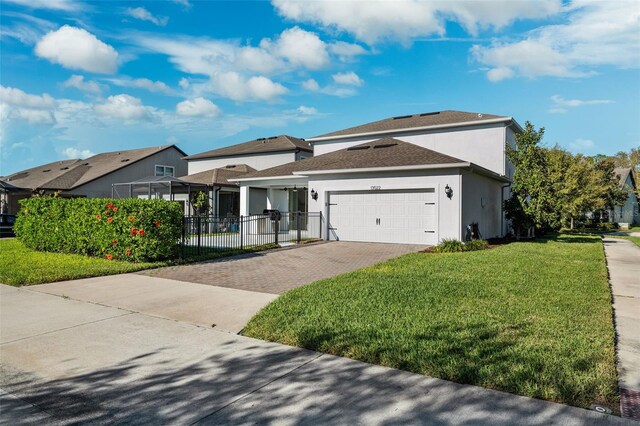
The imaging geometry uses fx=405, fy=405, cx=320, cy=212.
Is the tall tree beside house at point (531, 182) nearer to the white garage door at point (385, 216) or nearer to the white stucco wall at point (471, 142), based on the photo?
the white stucco wall at point (471, 142)

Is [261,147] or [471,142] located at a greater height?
[261,147]

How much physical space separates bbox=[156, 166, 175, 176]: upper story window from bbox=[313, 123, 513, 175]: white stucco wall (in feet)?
64.8

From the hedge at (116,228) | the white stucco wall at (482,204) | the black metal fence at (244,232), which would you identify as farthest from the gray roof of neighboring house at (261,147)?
the hedge at (116,228)

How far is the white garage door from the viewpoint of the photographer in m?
16.1

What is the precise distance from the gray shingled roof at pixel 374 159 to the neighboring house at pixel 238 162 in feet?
12.7

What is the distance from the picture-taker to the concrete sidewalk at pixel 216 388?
3.10m

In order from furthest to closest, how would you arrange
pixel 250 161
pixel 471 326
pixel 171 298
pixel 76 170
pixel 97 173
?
pixel 76 170, pixel 97 173, pixel 250 161, pixel 171 298, pixel 471 326

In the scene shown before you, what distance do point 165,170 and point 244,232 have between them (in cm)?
1970

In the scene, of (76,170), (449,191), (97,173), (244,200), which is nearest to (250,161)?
(244,200)

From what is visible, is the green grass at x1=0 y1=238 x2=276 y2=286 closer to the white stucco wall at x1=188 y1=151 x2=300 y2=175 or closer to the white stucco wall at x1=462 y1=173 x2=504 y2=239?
the white stucco wall at x1=462 y1=173 x2=504 y2=239

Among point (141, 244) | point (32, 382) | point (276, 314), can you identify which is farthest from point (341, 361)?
point (141, 244)

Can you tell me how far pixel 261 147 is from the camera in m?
28.1

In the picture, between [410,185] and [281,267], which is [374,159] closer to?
[410,185]

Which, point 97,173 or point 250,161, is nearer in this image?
point 250,161
